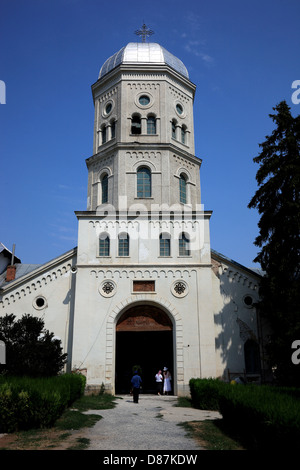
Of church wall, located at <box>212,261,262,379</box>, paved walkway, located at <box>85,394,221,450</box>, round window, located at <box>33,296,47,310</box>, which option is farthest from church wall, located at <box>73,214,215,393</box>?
paved walkway, located at <box>85,394,221,450</box>

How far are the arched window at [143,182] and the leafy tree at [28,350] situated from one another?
34.2 feet

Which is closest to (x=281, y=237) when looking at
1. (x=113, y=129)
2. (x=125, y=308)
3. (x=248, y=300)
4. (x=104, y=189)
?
(x=248, y=300)

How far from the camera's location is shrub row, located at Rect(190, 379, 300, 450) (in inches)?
294

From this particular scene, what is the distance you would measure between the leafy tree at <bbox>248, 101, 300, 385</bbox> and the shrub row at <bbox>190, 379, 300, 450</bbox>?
7203 millimetres

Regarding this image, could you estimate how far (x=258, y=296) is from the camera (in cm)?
2398

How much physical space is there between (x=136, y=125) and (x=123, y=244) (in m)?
8.33

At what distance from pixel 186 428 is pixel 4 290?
1527cm

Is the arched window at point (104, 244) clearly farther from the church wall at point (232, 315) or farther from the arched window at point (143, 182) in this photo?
the church wall at point (232, 315)

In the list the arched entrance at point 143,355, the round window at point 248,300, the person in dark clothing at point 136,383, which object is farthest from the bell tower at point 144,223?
the arched entrance at point 143,355

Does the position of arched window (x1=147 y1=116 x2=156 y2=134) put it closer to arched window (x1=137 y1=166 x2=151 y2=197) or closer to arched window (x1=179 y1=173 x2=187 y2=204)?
arched window (x1=137 y1=166 x2=151 y2=197)

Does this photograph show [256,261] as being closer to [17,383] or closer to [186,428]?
[186,428]

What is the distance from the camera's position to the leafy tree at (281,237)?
63.3ft

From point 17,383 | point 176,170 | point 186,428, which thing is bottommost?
point 186,428
